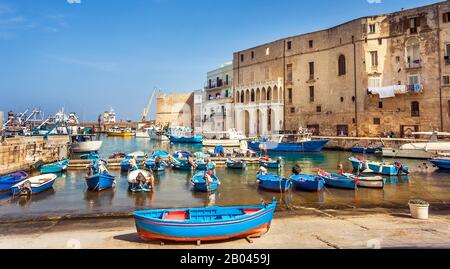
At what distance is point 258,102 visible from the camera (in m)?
50.4

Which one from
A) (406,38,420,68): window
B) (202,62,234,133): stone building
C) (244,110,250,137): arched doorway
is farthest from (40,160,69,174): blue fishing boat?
(406,38,420,68): window

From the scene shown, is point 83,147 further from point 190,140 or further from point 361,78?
point 361,78

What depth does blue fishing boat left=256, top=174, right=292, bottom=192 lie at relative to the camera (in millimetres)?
16016

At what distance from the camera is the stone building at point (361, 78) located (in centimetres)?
3409

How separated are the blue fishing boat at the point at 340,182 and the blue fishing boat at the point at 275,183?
7.98 feet

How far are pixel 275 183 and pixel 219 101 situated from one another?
4328 cm

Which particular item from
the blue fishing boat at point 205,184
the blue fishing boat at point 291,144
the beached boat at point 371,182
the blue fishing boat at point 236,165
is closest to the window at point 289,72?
the blue fishing boat at point 291,144

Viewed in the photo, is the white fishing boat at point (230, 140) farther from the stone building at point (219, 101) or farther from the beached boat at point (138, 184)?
the beached boat at point (138, 184)

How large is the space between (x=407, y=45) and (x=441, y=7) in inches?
187

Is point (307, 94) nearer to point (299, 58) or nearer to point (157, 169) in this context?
point (299, 58)

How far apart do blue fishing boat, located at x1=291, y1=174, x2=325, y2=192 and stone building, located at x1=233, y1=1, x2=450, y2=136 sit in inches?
987

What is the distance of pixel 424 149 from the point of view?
3053 centimetres

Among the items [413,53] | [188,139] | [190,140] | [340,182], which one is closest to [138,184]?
[340,182]
